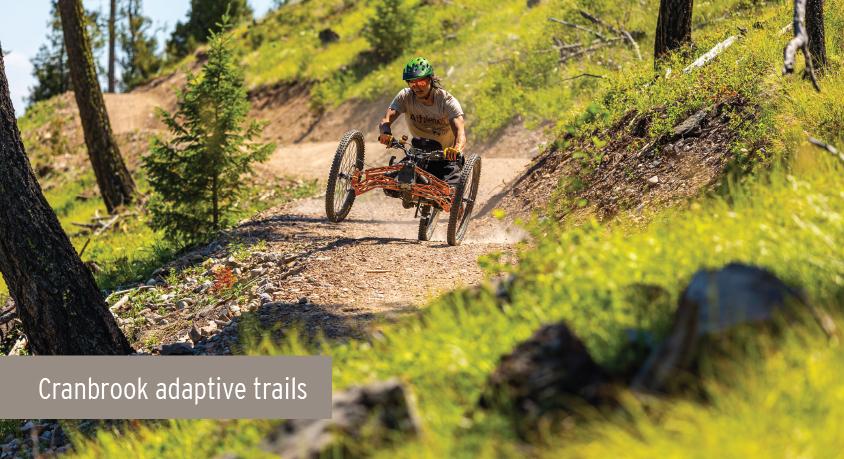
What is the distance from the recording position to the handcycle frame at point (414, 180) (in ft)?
34.1

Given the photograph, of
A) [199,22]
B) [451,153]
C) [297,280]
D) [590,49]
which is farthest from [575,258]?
[199,22]

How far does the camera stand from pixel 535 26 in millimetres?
21094

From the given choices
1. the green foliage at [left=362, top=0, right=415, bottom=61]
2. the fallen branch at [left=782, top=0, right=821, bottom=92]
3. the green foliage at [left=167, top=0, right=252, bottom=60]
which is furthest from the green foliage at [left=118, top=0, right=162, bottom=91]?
the fallen branch at [left=782, top=0, right=821, bottom=92]

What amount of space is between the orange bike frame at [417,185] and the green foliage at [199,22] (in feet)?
102

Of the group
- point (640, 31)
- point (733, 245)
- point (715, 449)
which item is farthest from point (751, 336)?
point (640, 31)

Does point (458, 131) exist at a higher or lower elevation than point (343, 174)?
higher

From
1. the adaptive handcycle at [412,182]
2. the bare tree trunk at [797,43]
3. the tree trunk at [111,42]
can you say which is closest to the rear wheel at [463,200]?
the adaptive handcycle at [412,182]

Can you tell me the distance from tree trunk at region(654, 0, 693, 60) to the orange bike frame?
4.10 meters

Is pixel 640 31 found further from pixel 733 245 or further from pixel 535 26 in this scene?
pixel 733 245

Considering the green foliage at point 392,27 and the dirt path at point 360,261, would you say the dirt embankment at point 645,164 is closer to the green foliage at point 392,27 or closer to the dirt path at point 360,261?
the dirt path at point 360,261

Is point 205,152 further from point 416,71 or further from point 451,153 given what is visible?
point 451,153

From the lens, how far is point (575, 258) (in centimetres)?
475

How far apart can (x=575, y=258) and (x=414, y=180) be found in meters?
5.79

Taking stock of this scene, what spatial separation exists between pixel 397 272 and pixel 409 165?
1.80 meters
